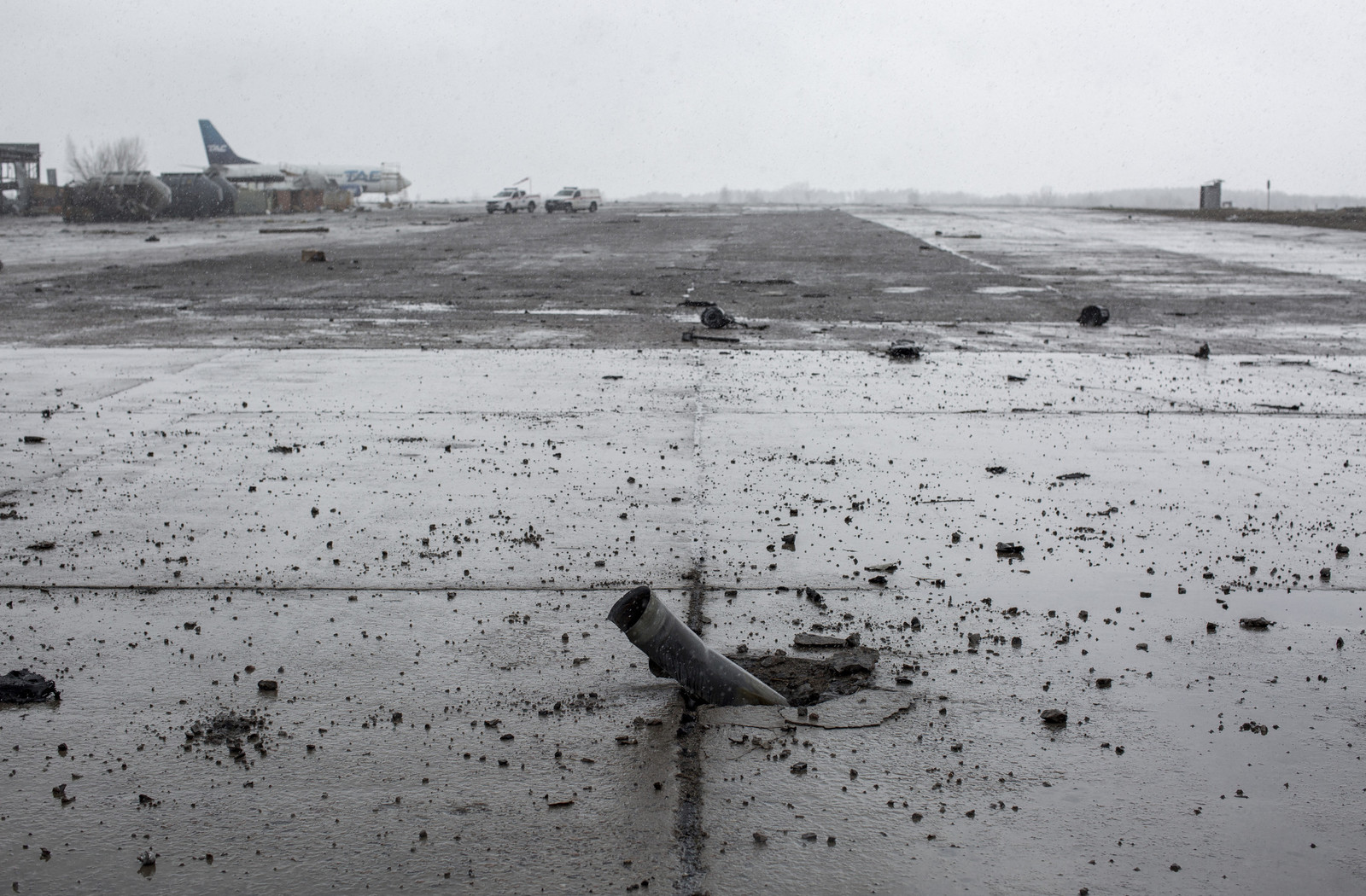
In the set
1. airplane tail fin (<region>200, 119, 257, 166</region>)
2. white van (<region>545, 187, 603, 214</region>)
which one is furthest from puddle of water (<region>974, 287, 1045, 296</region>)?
airplane tail fin (<region>200, 119, 257, 166</region>)

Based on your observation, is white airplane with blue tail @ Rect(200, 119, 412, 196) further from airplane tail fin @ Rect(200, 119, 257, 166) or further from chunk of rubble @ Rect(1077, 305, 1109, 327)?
chunk of rubble @ Rect(1077, 305, 1109, 327)

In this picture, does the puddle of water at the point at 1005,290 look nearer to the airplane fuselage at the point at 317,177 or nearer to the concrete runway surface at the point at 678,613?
the concrete runway surface at the point at 678,613

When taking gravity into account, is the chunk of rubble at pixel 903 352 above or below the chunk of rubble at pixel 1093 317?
below

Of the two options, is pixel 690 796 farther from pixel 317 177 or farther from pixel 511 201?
pixel 317 177

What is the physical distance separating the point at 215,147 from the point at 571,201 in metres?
47.5

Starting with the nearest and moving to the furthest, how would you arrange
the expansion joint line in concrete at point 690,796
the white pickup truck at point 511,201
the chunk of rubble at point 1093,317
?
1. the expansion joint line in concrete at point 690,796
2. the chunk of rubble at point 1093,317
3. the white pickup truck at point 511,201

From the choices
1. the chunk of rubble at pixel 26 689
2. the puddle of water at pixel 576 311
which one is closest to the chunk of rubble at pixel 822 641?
the chunk of rubble at pixel 26 689

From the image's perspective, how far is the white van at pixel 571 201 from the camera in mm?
66625

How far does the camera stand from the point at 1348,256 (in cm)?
2558

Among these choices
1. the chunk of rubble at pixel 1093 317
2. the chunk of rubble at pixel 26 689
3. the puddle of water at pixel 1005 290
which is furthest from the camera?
the puddle of water at pixel 1005 290

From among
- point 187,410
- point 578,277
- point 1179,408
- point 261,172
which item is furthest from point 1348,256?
point 261,172

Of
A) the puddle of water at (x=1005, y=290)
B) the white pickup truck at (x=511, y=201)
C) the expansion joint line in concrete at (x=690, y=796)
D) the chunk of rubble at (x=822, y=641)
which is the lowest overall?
the expansion joint line in concrete at (x=690, y=796)

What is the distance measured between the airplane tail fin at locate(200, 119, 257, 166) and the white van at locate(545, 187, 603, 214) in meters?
43.0

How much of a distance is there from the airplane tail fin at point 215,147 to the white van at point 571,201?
141 feet
